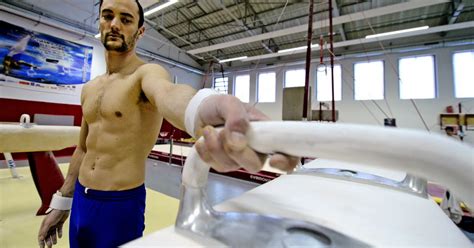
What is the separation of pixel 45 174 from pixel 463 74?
8348 millimetres

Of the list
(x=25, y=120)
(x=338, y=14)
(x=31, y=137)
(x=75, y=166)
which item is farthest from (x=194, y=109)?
(x=338, y=14)

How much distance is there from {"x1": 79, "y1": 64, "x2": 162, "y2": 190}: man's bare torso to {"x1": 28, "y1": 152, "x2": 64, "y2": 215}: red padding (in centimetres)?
155

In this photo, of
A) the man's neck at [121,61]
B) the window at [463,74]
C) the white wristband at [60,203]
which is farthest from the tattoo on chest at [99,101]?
the window at [463,74]

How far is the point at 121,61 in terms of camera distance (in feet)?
3.12

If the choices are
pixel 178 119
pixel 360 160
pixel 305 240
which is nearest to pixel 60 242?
pixel 178 119

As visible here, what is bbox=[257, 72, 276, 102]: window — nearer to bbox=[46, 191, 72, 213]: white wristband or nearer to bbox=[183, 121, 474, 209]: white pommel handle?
bbox=[46, 191, 72, 213]: white wristband

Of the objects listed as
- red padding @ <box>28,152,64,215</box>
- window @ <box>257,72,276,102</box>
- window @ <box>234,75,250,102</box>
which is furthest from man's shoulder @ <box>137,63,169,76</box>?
window @ <box>234,75,250,102</box>

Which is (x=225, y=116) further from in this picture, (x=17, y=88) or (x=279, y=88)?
(x=279, y=88)

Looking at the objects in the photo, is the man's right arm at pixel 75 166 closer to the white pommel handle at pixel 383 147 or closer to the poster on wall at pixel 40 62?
the white pommel handle at pixel 383 147

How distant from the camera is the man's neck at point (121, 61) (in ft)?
3.07

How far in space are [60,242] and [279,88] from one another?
7.24 m

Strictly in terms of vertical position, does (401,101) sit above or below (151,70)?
above

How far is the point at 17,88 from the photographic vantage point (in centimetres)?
416

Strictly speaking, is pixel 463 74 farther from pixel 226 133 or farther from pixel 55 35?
pixel 55 35
